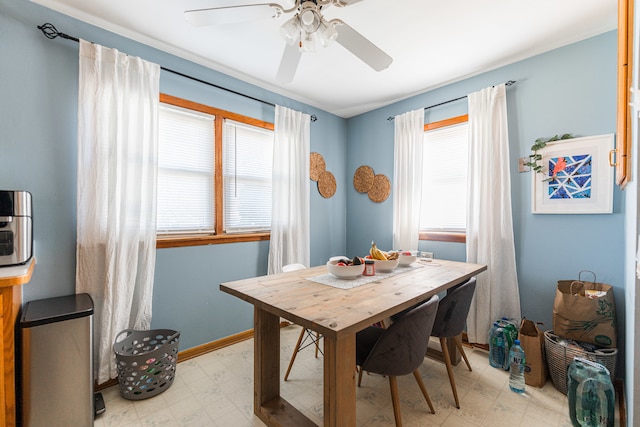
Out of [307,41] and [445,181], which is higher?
[307,41]

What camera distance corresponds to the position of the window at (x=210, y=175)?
237 centimetres

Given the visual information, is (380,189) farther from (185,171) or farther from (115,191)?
(115,191)

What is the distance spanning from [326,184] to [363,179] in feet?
1.64

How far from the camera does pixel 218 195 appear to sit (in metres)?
2.63

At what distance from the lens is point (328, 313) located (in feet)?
3.95

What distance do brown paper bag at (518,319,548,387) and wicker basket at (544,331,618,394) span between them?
4 centimetres

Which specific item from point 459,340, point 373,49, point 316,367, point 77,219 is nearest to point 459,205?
point 459,340

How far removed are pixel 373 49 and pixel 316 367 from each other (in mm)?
2357

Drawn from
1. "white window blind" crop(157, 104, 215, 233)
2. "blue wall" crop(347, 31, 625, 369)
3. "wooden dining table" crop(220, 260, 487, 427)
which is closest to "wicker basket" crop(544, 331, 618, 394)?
"blue wall" crop(347, 31, 625, 369)

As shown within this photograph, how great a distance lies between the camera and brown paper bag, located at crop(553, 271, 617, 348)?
180 centimetres

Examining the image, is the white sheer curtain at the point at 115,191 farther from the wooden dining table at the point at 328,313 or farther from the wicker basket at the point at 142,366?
the wooden dining table at the point at 328,313

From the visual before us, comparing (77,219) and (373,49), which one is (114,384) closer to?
(77,219)

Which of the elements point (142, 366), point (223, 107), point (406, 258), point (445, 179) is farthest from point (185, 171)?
→ point (445, 179)

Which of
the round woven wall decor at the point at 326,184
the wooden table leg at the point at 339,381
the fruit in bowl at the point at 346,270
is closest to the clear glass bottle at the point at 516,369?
the fruit in bowl at the point at 346,270
